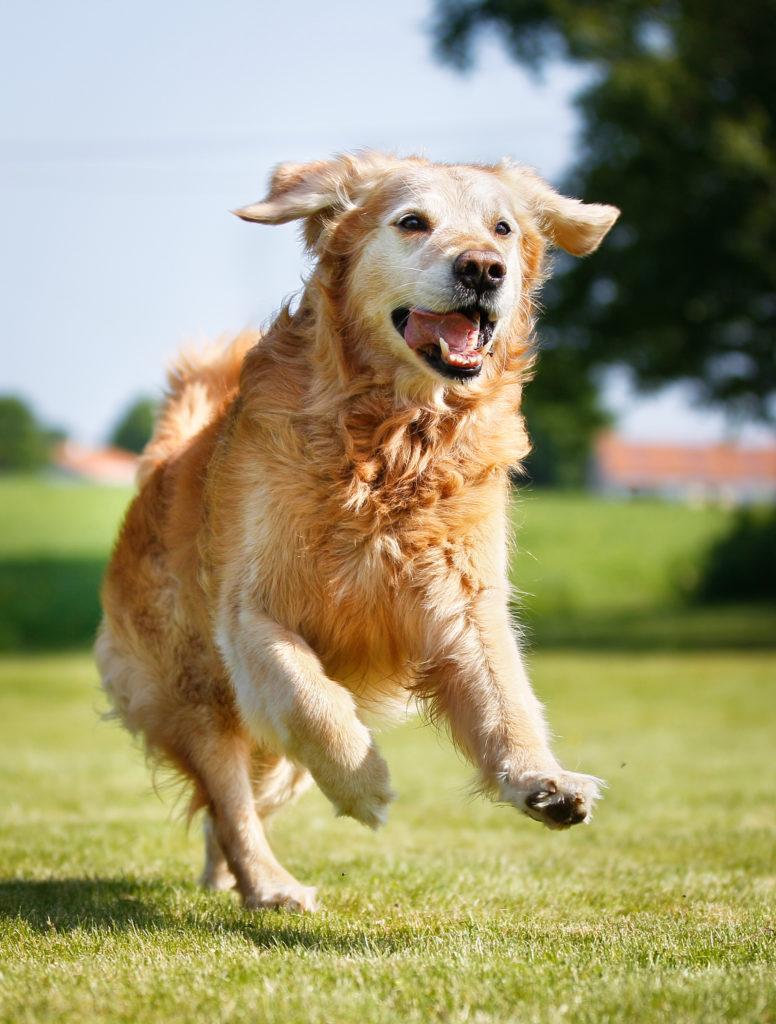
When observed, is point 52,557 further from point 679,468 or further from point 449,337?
point 679,468

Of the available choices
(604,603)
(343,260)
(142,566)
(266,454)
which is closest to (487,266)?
(343,260)

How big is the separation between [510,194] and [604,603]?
78.4 ft

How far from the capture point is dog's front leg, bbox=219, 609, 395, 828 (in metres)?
3.51

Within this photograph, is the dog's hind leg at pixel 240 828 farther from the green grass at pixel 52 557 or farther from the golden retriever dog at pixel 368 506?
the green grass at pixel 52 557

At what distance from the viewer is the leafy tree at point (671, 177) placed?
16891 mm

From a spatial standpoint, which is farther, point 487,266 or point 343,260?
point 343,260

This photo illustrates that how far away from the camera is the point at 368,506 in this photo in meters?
3.91

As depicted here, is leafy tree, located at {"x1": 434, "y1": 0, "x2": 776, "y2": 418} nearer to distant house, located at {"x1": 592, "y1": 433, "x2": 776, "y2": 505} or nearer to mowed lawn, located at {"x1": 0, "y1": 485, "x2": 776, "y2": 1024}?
mowed lawn, located at {"x1": 0, "y1": 485, "x2": 776, "y2": 1024}


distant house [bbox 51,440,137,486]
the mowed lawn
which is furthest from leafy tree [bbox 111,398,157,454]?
the mowed lawn

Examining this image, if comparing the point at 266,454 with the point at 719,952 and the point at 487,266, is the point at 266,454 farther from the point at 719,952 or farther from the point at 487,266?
the point at 719,952

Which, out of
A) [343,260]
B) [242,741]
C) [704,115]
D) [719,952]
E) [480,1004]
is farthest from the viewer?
[704,115]

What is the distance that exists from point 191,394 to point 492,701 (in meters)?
2.42

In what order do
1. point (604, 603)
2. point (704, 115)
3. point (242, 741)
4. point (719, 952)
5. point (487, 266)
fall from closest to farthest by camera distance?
point (719, 952)
point (487, 266)
point (242, 741)
point (704, 115)
point (604, 603)

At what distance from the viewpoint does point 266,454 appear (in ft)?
13.3
